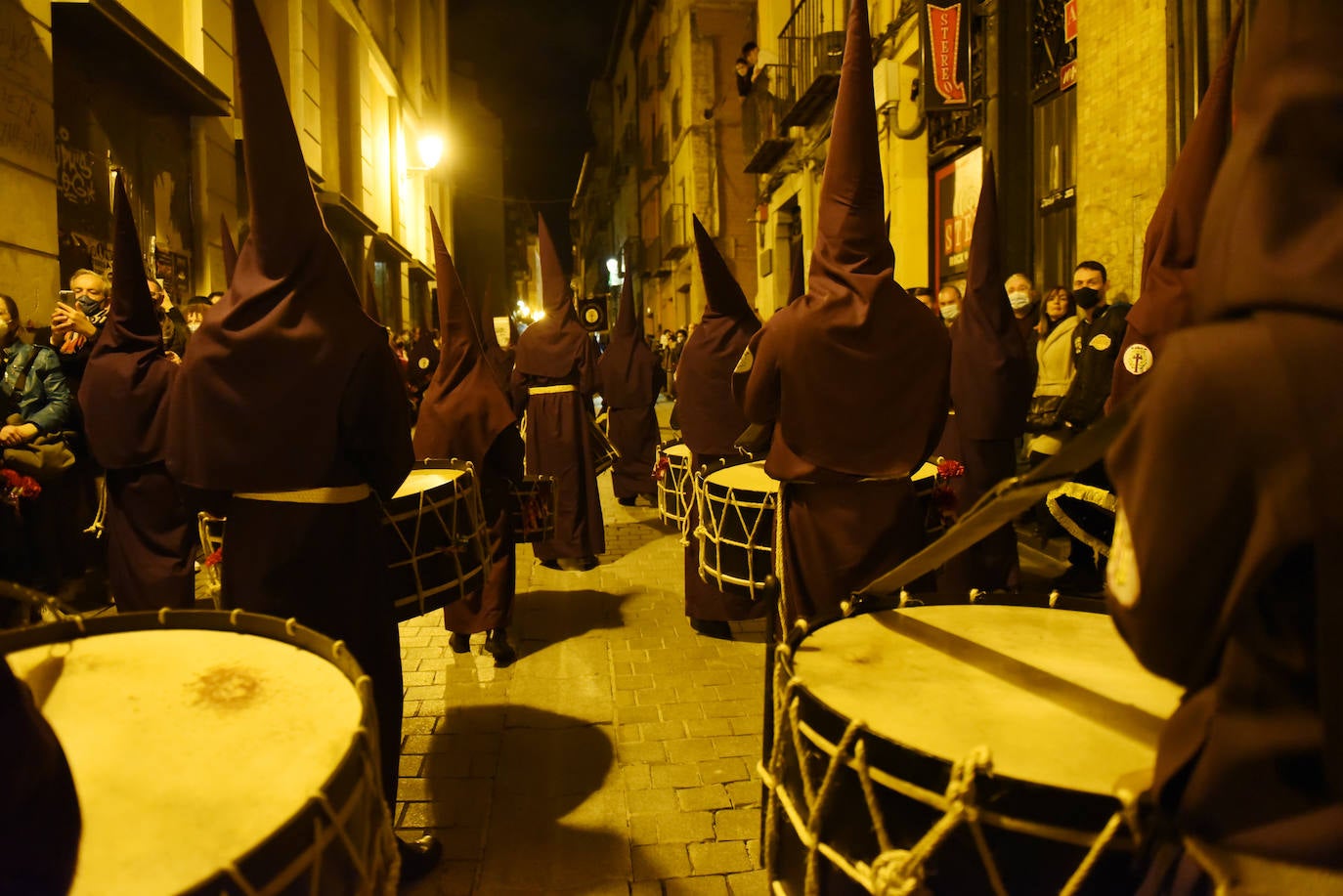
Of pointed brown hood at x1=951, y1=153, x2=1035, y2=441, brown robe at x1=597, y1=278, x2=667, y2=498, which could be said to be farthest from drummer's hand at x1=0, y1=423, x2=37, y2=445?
pointed brown hood at x1=951, y1=153, x2=1035, y2=441

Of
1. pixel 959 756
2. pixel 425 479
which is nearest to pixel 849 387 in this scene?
pixel 425 479

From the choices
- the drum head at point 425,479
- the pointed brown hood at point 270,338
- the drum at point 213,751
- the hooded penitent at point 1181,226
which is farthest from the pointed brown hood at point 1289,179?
the drum head at point 425,479

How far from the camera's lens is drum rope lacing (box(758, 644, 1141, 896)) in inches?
51.4

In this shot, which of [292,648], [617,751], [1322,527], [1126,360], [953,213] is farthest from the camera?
[953,213]

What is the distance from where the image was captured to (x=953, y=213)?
1085 cm

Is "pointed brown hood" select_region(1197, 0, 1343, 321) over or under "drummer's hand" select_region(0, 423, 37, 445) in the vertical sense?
over

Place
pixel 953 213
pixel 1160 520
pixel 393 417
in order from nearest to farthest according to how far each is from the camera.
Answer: pixel 1160 520 < pixel 393 417 < pixel 953 213

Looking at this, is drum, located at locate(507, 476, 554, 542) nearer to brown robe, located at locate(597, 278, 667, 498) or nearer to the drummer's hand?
the drummer's hand

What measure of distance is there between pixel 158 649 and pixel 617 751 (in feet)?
7.60

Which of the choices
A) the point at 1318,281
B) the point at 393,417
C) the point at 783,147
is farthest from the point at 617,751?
the point at 783,147

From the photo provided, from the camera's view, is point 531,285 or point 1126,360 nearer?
point 1126,360

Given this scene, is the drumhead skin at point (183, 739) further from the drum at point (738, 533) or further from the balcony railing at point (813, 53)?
the balcony railing at point (813, 53)

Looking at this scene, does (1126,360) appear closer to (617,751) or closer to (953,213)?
(617,751)

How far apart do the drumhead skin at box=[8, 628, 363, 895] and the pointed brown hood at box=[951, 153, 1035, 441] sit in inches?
171
